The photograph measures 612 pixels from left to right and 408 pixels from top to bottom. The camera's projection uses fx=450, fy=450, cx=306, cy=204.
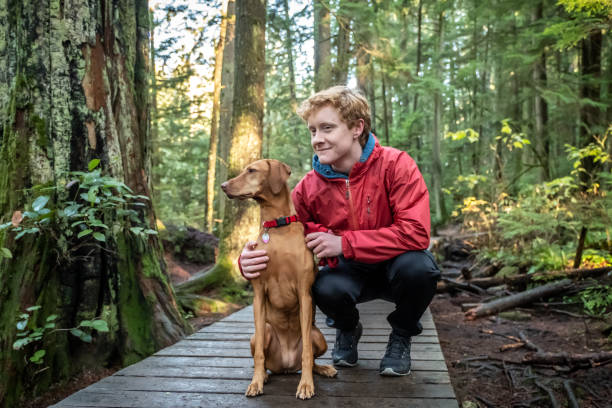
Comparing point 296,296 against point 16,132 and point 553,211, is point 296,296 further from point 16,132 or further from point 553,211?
point 553,211

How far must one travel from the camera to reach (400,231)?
2.89 metres

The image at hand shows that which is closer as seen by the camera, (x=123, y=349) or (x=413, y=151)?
(x=123, y=349)

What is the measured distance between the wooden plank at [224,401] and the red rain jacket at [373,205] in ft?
2.75

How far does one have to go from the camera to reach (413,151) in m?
18.7

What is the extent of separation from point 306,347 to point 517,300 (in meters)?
5.11

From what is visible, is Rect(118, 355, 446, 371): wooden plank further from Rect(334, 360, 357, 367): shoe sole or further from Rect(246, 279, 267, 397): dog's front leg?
Rect(246, 279, 267, 397): dog's front leg

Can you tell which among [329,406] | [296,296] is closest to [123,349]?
[296,296]

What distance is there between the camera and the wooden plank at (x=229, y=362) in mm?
3101

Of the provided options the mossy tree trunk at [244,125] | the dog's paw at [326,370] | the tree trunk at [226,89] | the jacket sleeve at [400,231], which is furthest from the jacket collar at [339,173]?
the tree trunk at [226,89]

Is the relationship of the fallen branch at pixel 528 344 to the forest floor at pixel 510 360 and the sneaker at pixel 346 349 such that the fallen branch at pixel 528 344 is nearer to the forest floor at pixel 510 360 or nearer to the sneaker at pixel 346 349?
the forest floor at pixel 510 360

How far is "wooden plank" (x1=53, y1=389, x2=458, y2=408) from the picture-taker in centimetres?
243

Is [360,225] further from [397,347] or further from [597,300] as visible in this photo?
[597,300]

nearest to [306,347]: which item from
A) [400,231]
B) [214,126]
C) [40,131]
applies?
[400,231]

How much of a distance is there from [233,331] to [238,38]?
5.52 meters
